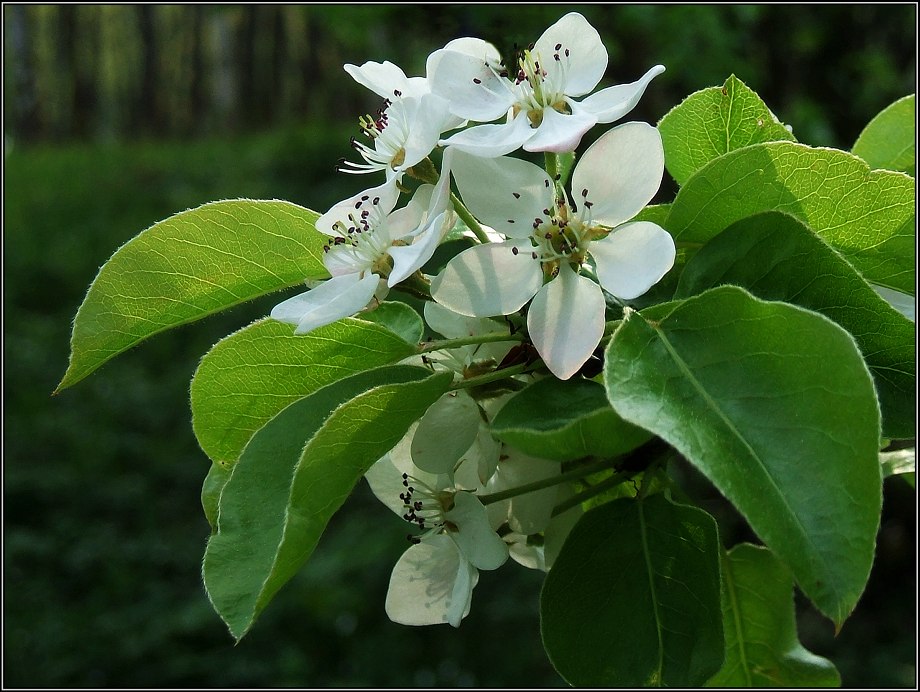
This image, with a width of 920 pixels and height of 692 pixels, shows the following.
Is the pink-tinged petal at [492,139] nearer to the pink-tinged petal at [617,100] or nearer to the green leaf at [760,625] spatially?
the pink-tinged petal at [617,100]

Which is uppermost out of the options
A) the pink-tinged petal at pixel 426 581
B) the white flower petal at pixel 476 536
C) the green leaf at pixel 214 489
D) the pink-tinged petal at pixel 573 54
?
the pink-tinged petal at pixel 573 54

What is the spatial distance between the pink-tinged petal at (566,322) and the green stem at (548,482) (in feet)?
0.30

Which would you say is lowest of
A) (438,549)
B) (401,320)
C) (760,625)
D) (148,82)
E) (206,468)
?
(206,468)

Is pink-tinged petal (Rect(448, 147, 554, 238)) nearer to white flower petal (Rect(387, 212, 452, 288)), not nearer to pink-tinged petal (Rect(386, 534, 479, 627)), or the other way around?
white flower petal (Rect(387, 212, 452, 288))

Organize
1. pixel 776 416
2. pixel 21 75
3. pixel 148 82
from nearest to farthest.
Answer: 1. pixel 776 416
2. pixel 21 75
3. pixel 148 82

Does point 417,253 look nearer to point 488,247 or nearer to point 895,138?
point 488,247

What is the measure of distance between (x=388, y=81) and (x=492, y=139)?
4.7 inches

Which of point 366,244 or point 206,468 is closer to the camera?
point 366,244

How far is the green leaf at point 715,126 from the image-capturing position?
640mm

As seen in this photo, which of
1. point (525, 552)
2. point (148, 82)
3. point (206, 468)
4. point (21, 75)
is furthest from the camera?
point (148, 82)

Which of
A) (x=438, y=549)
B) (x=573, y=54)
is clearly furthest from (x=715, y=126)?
(x=438, y=549)

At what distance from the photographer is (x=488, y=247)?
0.55m

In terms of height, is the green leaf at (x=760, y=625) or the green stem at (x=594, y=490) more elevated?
the green stem at (x=594, y=490)

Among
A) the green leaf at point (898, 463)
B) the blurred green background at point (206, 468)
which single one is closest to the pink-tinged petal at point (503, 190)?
the green leaf at point (898, 463)
